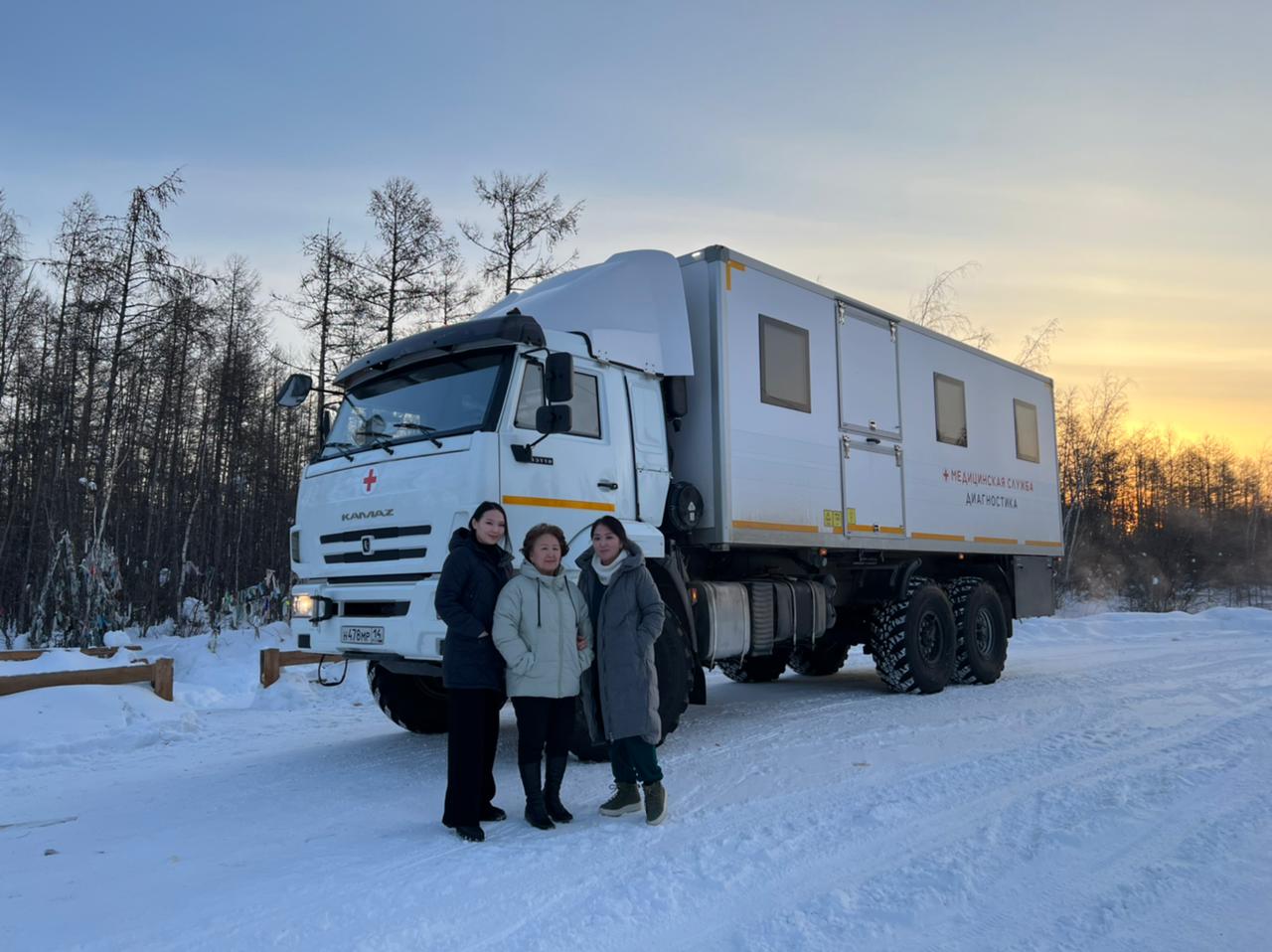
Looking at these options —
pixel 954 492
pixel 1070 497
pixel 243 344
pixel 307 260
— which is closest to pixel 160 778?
pixel 954 492

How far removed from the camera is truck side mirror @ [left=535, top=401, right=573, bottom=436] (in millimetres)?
6008

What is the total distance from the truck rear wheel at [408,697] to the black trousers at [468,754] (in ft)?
9.19

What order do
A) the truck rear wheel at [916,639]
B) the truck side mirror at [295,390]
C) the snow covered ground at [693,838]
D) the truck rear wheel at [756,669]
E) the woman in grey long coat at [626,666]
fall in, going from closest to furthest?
the snow covered ground at [693,838] → the woman in grey long coat at [626,666] → the truck side mirror at [295,390] → the truck rear wheel at [916,639] → the truck rear wheel at [756,669]

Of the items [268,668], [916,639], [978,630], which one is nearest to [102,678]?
[268,668]

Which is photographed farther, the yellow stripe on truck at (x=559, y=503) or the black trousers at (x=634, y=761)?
the yellow stripe on truck at (x=559, y=503)

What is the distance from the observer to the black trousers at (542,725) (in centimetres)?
493

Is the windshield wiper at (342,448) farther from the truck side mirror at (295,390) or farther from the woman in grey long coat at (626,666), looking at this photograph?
the woman in grey long coat at (626,666)

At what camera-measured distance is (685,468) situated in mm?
7562

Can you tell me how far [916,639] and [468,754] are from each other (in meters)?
6.20

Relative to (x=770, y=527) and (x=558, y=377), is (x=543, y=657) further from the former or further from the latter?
(x=770, y=527)

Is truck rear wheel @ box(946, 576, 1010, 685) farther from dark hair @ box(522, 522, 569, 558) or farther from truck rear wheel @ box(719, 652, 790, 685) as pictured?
dark hair @ box(522, 522, 569, 558)

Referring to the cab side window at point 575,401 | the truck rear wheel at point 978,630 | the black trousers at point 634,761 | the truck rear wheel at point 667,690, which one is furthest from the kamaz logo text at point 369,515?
the truck rear wheel at point 978,630

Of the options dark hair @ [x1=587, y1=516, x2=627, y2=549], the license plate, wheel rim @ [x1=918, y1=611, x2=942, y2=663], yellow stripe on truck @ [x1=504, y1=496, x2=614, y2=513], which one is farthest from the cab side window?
wheel rim @ [x1=918, y1=611, x2=942, y2=663]

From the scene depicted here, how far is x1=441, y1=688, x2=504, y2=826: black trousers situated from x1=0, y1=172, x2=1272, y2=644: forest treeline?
24.8 ft
